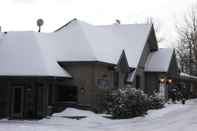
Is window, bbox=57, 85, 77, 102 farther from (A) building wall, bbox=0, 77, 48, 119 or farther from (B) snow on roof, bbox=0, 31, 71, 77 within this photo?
(A) building wall, bbox=0, 77, 48, 119

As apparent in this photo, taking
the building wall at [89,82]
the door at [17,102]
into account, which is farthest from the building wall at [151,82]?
the door at [17,102]

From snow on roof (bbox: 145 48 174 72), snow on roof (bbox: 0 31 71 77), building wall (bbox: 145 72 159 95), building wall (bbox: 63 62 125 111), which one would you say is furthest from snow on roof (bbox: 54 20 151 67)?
building wall (bbox: 145 72 159 95)

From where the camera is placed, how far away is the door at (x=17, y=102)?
1123 inches

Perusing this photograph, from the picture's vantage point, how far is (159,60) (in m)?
44.5

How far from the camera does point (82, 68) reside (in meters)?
30.3

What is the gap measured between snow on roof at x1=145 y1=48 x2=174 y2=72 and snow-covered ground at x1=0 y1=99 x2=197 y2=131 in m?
11.6

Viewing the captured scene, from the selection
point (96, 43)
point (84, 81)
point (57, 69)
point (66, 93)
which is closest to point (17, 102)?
point (57, 69)

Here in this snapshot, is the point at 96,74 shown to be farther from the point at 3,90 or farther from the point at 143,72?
the point at 143,72

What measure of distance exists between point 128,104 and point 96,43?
6.79 meters

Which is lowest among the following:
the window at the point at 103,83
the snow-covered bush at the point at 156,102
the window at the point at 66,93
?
the snow-covered bush at the point at 156,102

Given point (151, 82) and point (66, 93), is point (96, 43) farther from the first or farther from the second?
point (151, 82)

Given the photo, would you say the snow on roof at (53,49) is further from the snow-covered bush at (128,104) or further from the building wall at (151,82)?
the building wall at (151,82)

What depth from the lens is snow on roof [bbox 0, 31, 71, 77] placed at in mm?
28078

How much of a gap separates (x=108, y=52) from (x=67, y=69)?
4213mm
